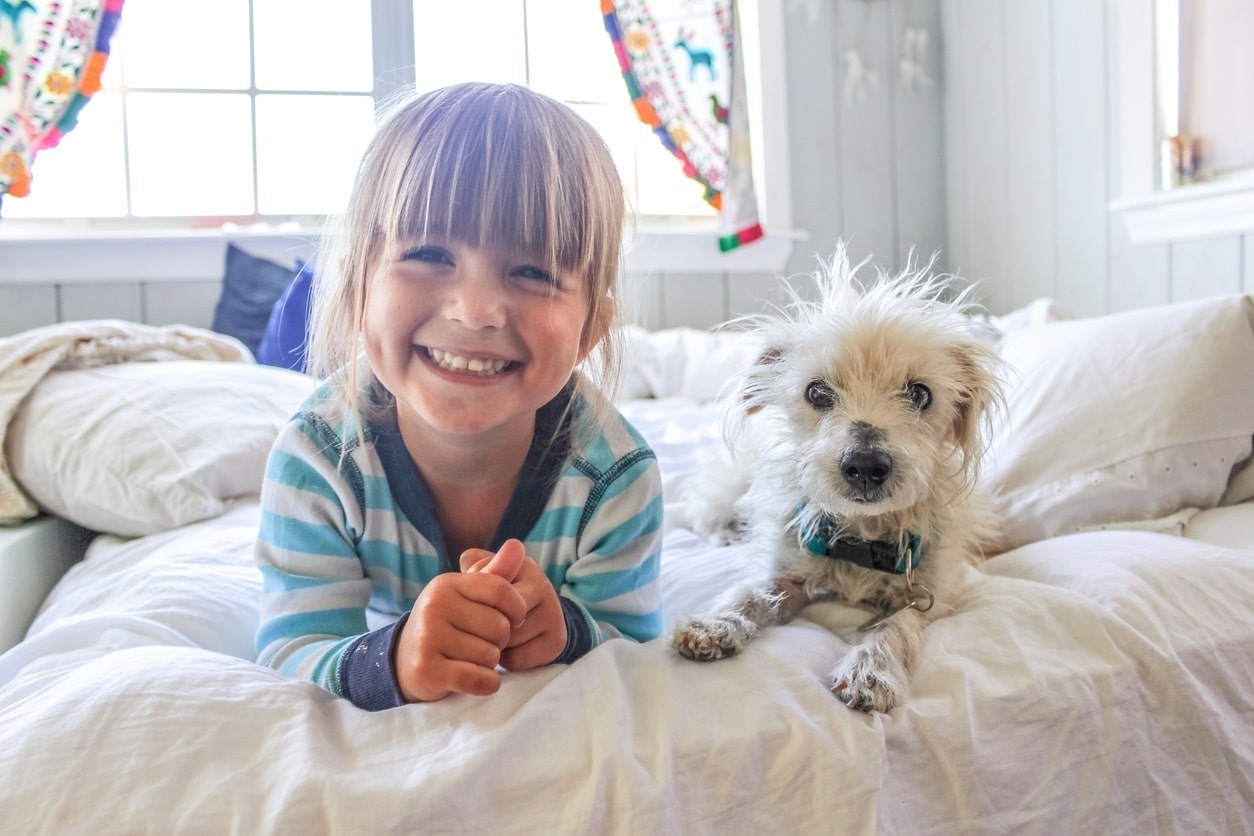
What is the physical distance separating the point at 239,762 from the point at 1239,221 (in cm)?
214

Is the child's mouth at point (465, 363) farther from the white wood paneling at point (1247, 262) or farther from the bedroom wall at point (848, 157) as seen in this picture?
the bedroom wall at point (848, 157)

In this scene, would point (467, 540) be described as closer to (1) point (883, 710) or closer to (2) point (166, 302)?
(1) point (883, 710)

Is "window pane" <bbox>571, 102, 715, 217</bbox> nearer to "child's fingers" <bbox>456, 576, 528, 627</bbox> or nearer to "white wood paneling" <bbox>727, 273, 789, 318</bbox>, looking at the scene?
"white wood paneling" <bbox>727, 273, 789, 318</bbox>

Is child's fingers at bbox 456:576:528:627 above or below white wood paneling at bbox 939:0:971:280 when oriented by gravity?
below

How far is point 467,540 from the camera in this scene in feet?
3.14

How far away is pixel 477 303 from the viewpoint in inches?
29.2

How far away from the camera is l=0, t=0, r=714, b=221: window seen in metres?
2.53

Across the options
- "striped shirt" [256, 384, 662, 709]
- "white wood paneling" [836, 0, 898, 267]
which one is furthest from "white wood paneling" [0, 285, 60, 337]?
"white wood paneling" [836, 0, 898, 267]

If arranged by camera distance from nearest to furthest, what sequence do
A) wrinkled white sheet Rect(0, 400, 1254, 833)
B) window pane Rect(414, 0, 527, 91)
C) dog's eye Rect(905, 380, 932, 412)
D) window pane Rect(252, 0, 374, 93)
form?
wrinkled white sheet Rect(0, 400, 1254, 833)
dog's eye Rect(905, 380, 932, 412)
window pane Rect(252, 0, 374, 93)
window pane Rect(414, 0, 527, 91)

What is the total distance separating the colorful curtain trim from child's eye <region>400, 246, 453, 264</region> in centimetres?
202

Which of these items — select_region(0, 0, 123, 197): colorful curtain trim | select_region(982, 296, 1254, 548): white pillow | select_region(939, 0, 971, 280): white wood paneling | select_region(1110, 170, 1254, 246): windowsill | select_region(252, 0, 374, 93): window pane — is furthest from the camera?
select_region(939, 0, 971, 280): white wood paneling

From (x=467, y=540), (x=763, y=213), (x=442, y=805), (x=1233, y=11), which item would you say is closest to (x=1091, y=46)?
(x=1233, y=11)

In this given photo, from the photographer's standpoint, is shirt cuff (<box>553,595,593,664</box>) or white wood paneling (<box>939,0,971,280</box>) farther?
white wood paneling (<box>939,0,971,280</box>)

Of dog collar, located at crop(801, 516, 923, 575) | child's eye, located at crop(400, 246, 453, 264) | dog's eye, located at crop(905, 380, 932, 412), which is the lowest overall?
dog collar, located at crop(801, 516, 923, 575)
